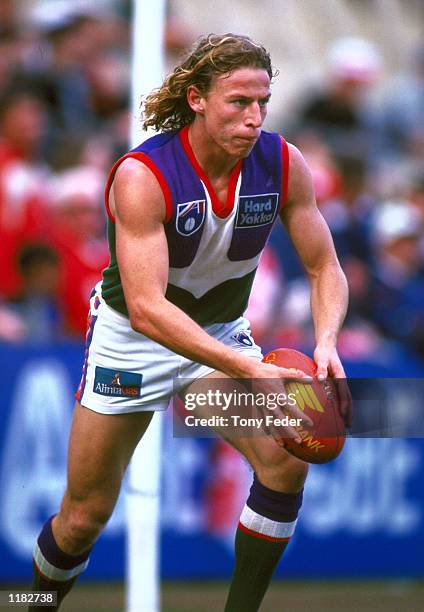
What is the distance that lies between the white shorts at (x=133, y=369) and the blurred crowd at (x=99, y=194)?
2438mm

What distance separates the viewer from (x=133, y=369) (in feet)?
16.6

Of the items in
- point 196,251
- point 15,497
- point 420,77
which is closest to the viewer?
point 196,251

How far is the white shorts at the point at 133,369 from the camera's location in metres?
5.02

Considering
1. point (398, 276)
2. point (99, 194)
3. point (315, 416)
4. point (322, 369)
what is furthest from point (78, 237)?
point (315, 416)

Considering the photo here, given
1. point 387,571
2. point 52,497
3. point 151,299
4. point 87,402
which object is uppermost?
point 151,299

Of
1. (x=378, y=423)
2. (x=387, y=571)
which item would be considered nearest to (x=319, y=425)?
(x=378, y=423)

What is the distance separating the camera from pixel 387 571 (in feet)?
28.3

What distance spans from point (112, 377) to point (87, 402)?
5.6 inches

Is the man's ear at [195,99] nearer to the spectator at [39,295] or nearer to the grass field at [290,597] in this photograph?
the spectator at [39,295]

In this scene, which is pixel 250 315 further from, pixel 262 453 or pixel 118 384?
pixel 262 453

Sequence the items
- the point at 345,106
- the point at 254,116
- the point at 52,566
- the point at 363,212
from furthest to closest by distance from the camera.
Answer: the point at 345,106 → the point at 363,212 → the point at 52,566 → the point at 254,116

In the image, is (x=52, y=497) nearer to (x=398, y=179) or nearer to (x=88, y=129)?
(x=88, y=129)

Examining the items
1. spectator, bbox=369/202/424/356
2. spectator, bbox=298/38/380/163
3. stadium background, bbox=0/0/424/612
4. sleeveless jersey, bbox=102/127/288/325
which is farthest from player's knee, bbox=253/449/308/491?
spectator, bbox=298/38/380/163

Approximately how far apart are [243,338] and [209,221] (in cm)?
61
